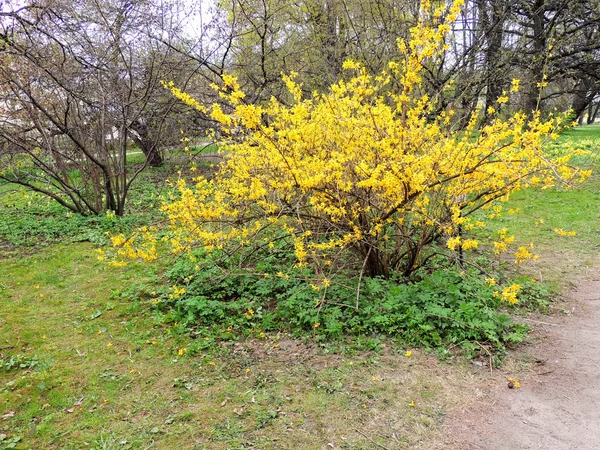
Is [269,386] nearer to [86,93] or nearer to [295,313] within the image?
[295,313]

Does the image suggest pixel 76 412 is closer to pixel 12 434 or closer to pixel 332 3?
pixel 12 434

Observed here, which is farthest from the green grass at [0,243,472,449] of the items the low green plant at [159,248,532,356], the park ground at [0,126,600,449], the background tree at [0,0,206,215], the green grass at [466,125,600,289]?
the background tree at [0,0,206,215]

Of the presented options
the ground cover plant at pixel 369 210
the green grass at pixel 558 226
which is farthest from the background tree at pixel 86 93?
the green grass at pixel 558 226

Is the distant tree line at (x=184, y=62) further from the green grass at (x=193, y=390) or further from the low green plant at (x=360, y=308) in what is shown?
the green grass at (x=193, y=390)

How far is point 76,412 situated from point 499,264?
4.65 metres

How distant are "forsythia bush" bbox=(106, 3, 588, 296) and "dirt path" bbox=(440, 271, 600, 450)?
0.88 m

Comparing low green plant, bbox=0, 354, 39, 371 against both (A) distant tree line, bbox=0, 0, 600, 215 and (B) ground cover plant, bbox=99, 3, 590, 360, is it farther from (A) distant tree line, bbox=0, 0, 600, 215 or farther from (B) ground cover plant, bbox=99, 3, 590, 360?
(A) distant tree line, bbox=0, 0, 600, 215

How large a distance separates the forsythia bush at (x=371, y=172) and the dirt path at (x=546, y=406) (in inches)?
34.7

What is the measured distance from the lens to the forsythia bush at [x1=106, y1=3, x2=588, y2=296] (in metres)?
3.56

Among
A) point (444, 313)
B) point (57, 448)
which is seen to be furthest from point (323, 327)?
point (57, 448)

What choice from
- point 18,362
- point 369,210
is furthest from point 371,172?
point 18,362

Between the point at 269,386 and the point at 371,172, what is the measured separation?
180cm

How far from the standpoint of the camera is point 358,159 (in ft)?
13.2

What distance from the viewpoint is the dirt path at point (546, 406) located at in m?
2.61
